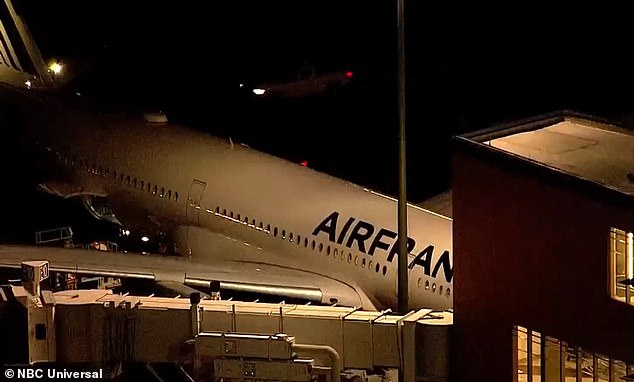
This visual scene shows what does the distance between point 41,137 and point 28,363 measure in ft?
73.2

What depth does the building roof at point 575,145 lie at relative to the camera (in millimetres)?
17281

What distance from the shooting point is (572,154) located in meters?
18.6

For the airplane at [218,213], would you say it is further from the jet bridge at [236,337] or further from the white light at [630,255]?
the white light at [630,255]

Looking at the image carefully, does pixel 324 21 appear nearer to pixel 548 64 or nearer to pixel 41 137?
pixel 548 64

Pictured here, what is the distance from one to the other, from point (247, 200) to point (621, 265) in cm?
1910

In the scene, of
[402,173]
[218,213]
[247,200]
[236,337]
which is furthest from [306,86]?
[236,337]

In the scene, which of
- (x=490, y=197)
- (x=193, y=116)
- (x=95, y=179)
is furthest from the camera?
(x=193, y=116)

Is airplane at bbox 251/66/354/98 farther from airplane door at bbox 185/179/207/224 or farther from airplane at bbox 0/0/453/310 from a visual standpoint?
airplane door at bbox 185/179/207/224

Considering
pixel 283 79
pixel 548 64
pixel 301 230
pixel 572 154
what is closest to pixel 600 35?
pixel 548 64

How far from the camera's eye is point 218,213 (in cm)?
3412

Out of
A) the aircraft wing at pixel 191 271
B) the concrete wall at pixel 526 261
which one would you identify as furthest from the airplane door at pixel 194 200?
the concrete wall at pixel 526 261

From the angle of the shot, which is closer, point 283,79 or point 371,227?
point 371,227

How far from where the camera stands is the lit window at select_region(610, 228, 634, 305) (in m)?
15.2

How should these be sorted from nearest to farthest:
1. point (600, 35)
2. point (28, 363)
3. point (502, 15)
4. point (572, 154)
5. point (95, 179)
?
point (572, 154) → point (28, 363) → point (95, 179) → point (600, 35) → point (502, 15)
